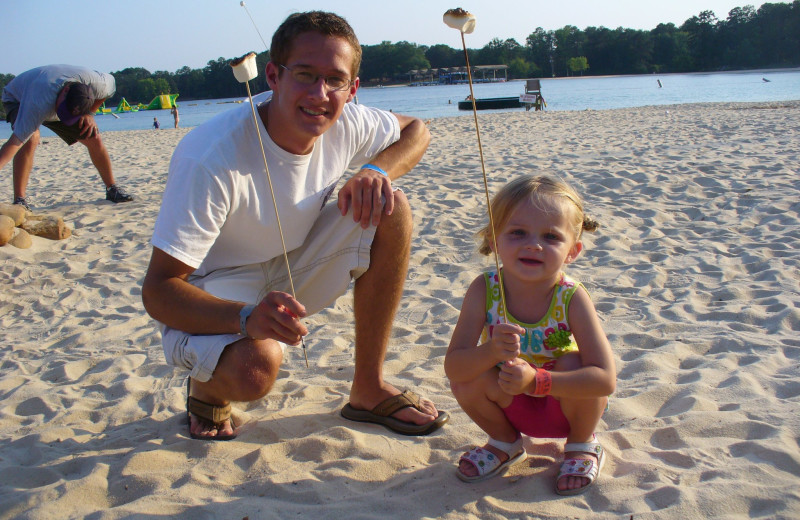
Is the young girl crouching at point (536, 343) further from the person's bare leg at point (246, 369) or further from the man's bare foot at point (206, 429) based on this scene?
the man's bare foot at point (206, 429)

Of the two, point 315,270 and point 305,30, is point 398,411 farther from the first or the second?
point 305,30

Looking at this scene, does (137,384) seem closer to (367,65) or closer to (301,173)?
(301,173)

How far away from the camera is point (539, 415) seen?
1912 millimetres

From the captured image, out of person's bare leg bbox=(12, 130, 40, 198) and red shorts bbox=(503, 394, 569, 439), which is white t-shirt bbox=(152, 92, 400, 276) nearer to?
red shorts bbox=(503, 394, 569, 439)

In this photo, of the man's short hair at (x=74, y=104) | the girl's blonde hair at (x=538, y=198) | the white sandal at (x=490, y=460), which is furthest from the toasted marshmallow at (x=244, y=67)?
the man's short hair at (x=74, y=104)

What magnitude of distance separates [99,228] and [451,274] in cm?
354

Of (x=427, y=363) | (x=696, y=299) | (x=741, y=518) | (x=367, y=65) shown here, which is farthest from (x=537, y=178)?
(x=367, y=65)

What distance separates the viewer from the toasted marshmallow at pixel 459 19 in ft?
5.57

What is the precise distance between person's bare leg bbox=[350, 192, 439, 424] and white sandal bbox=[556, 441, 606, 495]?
634 millimetres

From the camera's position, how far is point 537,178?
6.37 feet

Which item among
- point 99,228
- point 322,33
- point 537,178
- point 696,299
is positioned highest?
point 322,33

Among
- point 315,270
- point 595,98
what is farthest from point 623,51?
point 315,270

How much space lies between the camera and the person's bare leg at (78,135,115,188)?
6.32 meters

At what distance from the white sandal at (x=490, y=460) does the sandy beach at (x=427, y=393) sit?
0.10 ft
